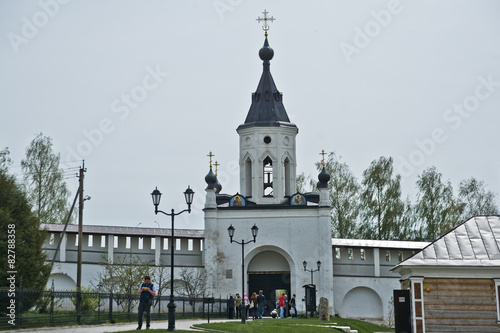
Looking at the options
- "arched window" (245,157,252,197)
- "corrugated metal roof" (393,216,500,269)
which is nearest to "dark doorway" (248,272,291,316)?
"arched window" (245,157,252,197)

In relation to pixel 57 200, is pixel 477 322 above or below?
below

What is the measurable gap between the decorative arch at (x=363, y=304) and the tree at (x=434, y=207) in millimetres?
10410

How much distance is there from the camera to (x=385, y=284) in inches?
1738

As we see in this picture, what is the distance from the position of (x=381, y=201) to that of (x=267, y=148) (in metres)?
13.8

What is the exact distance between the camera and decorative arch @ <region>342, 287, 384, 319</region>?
43.8m

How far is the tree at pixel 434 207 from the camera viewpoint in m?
53.6

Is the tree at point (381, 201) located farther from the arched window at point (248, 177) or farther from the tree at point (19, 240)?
the tree at point (19, 240)

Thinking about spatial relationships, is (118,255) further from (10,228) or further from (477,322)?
(477,322)

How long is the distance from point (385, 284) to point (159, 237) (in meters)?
12.9

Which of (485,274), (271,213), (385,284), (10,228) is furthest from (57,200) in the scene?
(485,274)

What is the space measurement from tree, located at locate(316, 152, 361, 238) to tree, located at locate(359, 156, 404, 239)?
27.1 inches

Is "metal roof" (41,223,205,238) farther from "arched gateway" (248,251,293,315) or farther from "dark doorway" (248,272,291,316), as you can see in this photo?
"dark doorway" (248,272,291,316)

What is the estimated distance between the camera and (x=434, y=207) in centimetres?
5453

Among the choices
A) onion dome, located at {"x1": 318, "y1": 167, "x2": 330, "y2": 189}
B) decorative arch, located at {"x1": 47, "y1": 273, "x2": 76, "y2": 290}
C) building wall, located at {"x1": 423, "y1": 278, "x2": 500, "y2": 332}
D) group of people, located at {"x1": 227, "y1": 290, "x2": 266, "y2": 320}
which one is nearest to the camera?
building wall, located at {"x1": 423, "y1": 278, "x2": 500, "y2": 332}
